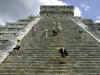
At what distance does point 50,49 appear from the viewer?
48.1 ft

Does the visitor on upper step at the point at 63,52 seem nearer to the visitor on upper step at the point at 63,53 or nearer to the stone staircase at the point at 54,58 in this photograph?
the visitor on upper step at the point at 63,53

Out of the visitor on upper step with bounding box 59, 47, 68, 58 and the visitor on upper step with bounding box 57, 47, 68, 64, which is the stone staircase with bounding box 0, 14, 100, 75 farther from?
the visitor on upper step with bounding box 59, 47, 68, 58

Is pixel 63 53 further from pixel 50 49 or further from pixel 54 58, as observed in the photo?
pixel 50 49

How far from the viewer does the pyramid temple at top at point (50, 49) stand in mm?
12102

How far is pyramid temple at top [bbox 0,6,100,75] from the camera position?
1210 centimetres

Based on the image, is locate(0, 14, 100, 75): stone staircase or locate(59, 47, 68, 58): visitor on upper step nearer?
locate(0, 14, 100, 75): stone staircase

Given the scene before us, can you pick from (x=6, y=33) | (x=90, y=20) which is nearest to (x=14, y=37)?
(x=6, y=33)

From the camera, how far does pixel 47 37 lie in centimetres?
1725

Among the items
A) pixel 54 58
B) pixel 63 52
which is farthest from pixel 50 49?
pixel 54 58

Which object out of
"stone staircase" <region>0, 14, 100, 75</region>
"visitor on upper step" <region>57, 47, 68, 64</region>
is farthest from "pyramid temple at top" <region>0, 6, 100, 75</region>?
"visitor on upper step" <region>57, 47, 68, 64</region>

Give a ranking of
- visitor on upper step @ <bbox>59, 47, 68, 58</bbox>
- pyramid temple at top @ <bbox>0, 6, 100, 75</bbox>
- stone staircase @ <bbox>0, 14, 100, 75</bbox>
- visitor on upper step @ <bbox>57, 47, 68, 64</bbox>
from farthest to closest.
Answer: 1. visitor on upper step @ <bbox>59, 47, 68, 58</bbox>
2. visitor on upper step @ <bbox>57, 47, 68, 64</bbox>
3. pyramid temple at top @ <bbox>0, 6, 100, 75</bbox>
4. stone staircase @ <bbox>0, 14, 100, 75</bbox>

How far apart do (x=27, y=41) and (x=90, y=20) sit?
9738mm

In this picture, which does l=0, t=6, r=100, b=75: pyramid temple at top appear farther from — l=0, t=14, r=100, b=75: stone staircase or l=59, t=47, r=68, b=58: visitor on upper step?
l=59, t=47, r=68, b=58: visitor on upper step

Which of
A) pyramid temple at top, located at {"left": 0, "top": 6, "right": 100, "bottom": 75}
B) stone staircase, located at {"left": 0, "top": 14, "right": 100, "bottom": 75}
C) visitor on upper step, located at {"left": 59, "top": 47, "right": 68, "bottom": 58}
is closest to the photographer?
stone staircase, located at {"left": 0, "top": 14, "right": 100, "bottom": 75}
